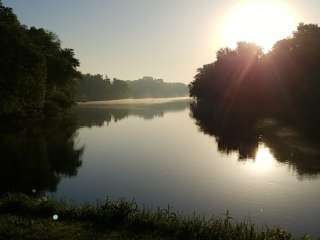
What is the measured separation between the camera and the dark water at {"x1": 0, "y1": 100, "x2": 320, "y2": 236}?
27.4 metres

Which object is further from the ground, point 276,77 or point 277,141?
point 276,77

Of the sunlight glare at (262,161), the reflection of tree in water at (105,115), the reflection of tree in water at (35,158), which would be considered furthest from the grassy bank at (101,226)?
the reflection of tree in water at (105,115)

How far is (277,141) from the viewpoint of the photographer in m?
57.8

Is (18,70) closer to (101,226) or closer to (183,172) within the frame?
(183,172)

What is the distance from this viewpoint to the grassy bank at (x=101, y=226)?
52.5ft

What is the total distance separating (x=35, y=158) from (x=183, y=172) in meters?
16.3

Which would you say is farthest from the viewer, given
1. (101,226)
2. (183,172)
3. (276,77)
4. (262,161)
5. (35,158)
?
(276,77)

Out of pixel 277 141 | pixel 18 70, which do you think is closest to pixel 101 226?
pixel 277 141

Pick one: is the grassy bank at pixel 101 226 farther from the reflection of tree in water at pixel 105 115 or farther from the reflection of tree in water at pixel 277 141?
the reflection of tree in water at pixel 105 115

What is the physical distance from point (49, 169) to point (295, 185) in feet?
74.1

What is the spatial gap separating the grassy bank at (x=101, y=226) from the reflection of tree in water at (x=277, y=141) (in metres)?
20.9

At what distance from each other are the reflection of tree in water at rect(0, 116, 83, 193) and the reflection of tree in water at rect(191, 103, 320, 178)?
20162 millimetres

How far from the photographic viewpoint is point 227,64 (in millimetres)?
155875

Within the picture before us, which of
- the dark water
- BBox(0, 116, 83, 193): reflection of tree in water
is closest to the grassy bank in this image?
the dark water
